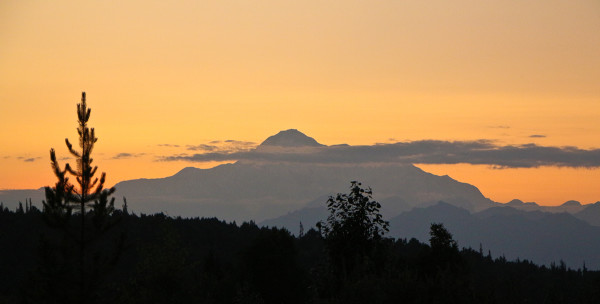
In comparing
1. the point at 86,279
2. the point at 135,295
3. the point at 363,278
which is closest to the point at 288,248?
the point at 135,295

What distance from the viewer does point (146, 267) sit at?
63.0 m

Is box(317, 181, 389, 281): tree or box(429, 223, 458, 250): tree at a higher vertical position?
box(317, 181, 389, 281): tree

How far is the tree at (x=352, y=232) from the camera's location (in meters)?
59.2

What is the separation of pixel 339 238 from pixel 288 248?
76209mm

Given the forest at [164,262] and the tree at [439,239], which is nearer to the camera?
the forest at [164,262]

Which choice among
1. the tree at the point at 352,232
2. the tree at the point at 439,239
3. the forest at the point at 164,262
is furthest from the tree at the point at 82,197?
the tree at the point at 439,239

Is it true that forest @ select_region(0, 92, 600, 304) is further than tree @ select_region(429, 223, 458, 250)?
No

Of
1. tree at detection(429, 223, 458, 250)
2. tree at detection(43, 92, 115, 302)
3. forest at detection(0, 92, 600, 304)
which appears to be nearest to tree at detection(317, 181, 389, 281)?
forest at detection(0, 92, 600, 304)

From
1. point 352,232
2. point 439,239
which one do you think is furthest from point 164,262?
point 439,239

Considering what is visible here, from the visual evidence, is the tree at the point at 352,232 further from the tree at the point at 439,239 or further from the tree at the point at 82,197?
the tree at the point at 439,239

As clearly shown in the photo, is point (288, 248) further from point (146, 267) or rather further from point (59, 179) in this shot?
point (59, 179)

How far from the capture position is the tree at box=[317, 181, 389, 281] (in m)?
59.2

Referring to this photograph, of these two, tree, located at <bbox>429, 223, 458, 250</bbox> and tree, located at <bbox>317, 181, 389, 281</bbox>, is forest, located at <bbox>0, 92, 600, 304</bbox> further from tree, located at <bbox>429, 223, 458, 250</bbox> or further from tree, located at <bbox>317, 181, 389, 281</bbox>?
tree, located at <bbox>429, 223, 458, 250</bbox>

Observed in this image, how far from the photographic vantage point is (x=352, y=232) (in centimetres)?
5903
